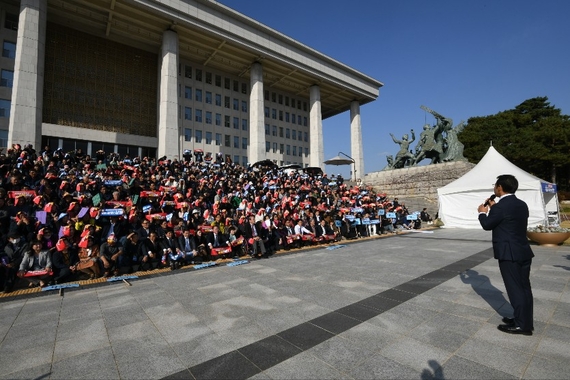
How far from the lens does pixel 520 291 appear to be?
370 centimetres

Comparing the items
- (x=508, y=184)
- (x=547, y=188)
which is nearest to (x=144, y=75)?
(x=508, y=184)

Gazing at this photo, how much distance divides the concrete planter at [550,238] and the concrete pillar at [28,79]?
34.1 metres

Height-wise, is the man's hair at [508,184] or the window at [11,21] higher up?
the window at [11,21]

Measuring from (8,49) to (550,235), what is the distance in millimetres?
44358

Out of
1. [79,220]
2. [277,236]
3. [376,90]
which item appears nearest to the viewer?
[79,220]

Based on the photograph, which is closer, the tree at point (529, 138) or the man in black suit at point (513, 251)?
the man in black suit at point (513, 251)

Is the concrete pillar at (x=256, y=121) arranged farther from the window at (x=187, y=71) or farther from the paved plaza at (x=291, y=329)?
the paved plaza at (x=291, y=329)

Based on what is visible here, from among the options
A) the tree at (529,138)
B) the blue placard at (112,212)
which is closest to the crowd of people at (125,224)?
the blue placard at (112,212)

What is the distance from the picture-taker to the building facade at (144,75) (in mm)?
25438

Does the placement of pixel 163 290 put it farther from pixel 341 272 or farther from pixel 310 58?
pixel 310 58

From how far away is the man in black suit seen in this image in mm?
3664

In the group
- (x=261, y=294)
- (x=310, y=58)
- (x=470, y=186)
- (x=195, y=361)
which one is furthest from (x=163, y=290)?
(x=310, y=58)

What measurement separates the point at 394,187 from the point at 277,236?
2693cm

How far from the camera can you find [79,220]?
28.1 ft
